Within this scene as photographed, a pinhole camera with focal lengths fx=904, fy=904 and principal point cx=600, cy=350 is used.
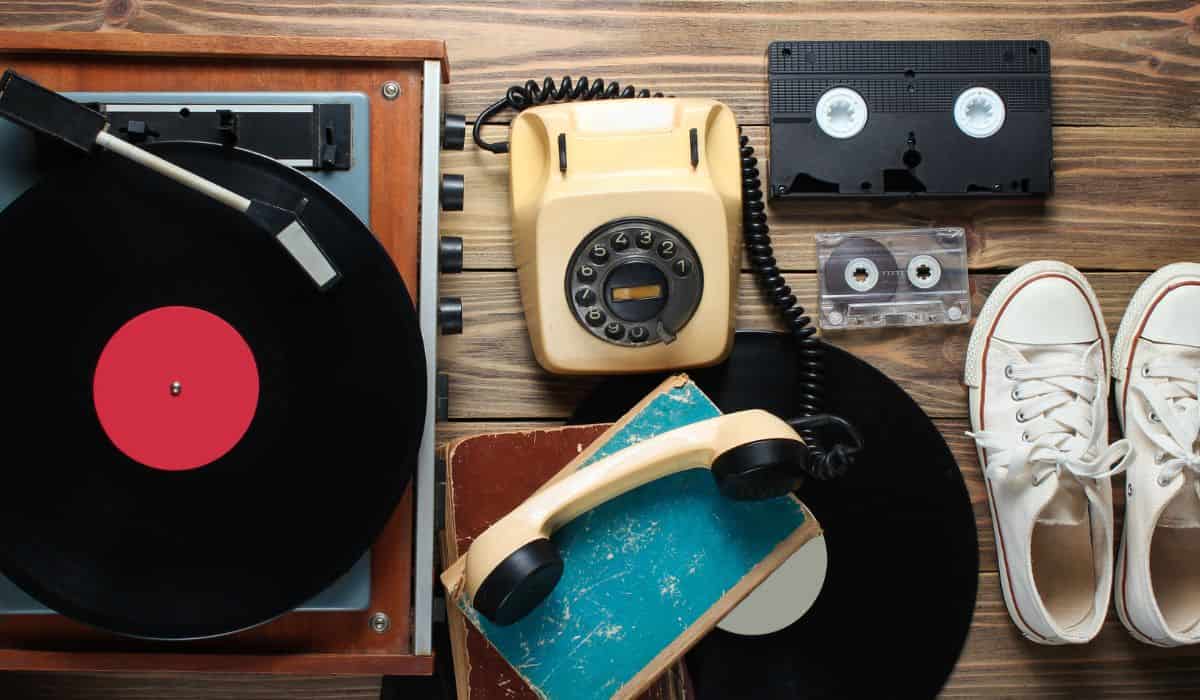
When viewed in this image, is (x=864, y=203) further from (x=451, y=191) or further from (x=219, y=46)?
(x=219, y=46)

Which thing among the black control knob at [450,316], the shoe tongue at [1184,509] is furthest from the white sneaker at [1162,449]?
the black control knob at [450,316]

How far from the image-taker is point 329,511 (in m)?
0.82

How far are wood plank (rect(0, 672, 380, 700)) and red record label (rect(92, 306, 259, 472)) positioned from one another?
1.57 feet

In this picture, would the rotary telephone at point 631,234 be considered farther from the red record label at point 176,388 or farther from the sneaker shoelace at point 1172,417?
the sneaker shoelace at point 1172,417

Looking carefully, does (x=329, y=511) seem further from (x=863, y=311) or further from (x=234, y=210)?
(x=863, y=311)

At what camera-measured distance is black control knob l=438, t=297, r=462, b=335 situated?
923 millimetres

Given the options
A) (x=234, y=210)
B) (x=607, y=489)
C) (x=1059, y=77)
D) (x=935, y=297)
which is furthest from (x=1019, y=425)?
(x=234, y=210)

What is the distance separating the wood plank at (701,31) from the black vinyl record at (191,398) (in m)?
0.42

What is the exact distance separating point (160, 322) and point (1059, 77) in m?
1.12

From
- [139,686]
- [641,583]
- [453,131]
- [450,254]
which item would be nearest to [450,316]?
[450,254]

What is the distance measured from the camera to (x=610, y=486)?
849 millimetres

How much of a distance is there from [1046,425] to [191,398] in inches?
39.1

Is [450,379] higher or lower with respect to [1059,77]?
lower

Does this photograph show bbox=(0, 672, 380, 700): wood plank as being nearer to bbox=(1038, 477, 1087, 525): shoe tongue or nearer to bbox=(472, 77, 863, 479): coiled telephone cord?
bbox=(472, 77, 863, 479): coiled telephone cord
